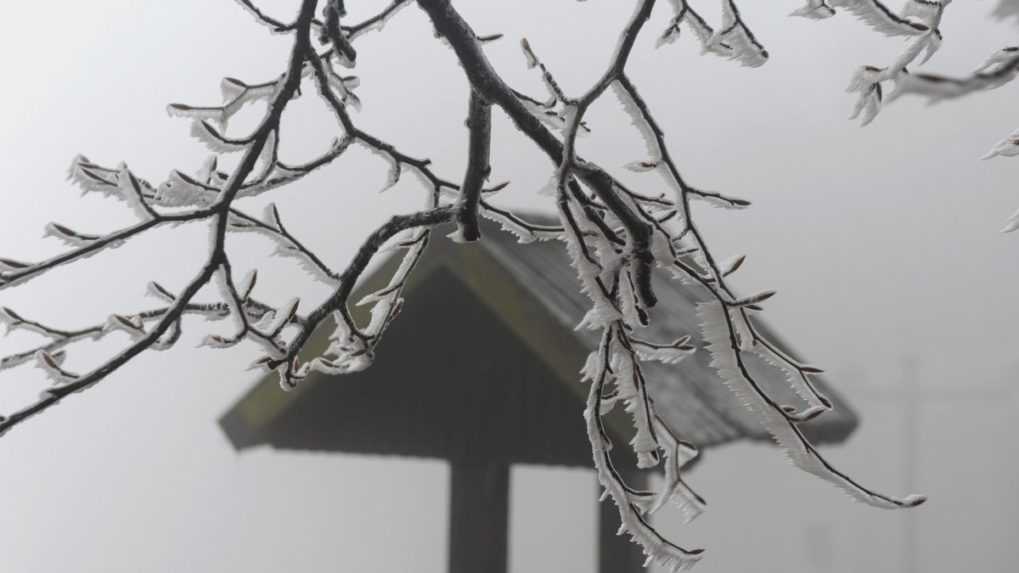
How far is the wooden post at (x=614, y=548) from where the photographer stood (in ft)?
2.64

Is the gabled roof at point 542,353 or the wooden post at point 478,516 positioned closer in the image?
the gabled roof at point 542,353

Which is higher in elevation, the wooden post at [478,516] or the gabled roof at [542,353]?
the gabled roof at [542,353]

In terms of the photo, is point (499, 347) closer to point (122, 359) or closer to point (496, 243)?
point (496, 243)

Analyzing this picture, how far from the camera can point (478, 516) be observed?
2.92 ft

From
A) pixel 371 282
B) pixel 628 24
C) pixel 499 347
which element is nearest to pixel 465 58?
pixel 628 24

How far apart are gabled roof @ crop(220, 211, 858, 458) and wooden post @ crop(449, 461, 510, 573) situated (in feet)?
0.19

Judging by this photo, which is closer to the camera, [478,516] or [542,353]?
[542,353]

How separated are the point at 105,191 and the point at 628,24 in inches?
7.3

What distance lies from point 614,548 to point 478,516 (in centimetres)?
15

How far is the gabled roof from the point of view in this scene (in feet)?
2.35

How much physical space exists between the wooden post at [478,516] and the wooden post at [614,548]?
10 centimetres

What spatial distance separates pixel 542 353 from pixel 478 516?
24 centimetres

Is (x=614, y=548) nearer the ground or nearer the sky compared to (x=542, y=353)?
nearer the ground

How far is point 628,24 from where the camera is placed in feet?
0.87
